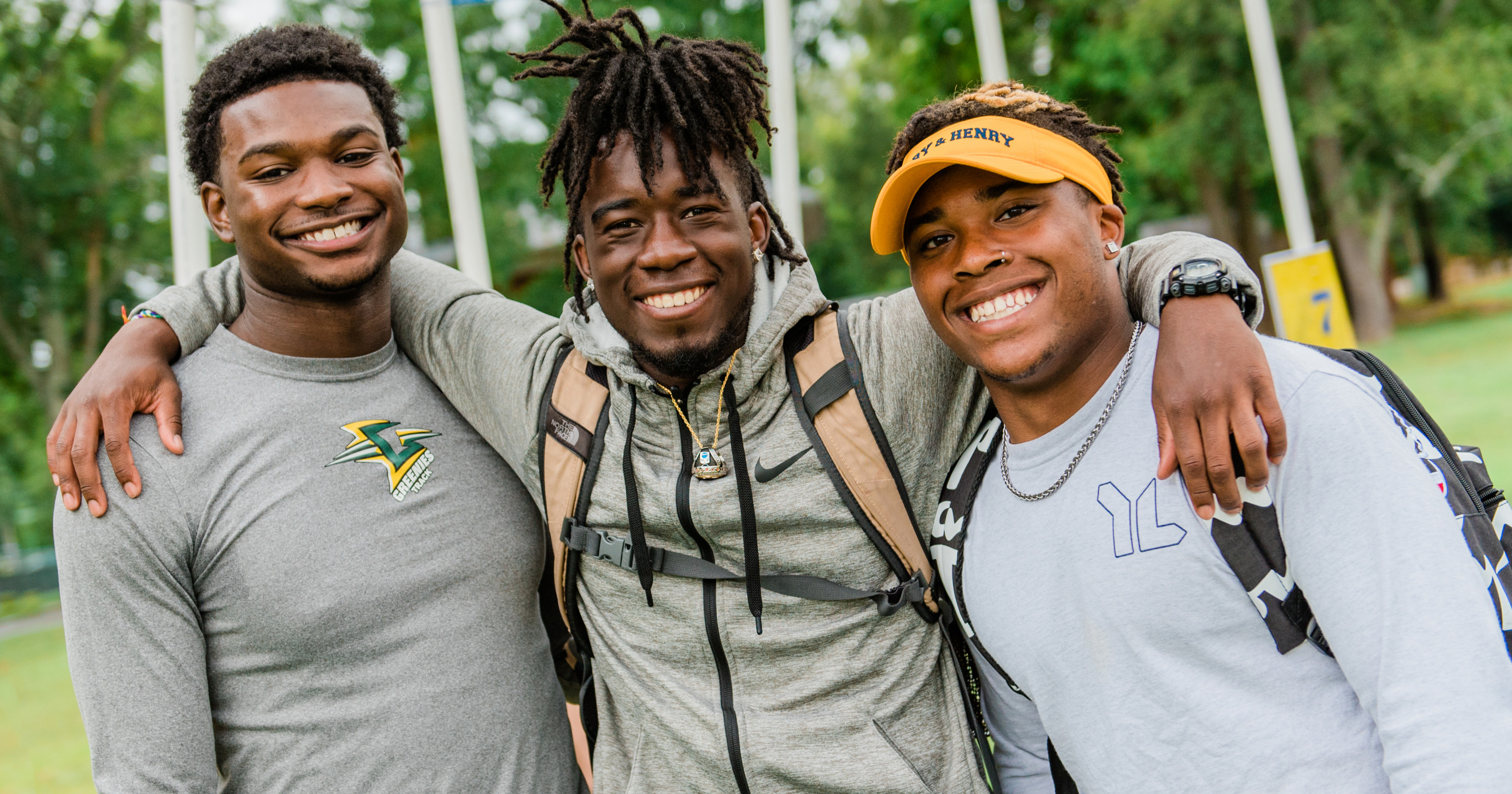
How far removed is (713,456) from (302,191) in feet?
4.03

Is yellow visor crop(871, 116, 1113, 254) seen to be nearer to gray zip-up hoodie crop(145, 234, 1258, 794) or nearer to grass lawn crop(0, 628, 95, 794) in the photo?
gray zip-up hoodie crop(145, 234, 1258, 794)

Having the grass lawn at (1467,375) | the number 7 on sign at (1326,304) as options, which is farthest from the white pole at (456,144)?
the grass lawn at (1467,375)

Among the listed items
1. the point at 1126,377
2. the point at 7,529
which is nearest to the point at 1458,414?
the point at 1126,377

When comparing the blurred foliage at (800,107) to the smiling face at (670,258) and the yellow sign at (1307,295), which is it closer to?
the yellow sign at (1307,295)

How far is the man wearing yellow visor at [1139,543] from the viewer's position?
1.78 metres

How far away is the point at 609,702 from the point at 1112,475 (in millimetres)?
1434

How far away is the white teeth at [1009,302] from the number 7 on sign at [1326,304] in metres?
3.20

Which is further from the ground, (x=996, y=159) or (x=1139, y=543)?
(x=996, y=159)

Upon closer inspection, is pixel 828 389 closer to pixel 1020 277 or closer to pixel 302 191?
pixel 1020 277

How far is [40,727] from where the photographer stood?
920 cm

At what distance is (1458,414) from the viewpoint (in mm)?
12477

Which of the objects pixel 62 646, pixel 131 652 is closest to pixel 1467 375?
pixel 131 652

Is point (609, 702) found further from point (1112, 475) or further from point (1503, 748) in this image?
point (1503, 748)

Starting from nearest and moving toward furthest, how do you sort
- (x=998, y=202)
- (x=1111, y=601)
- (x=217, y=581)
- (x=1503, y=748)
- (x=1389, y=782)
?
(x=1503, y=748) → (x=1389, y=782) → (x=1111, y=601) → (x=998, y=202) → (x=217, y=581)
